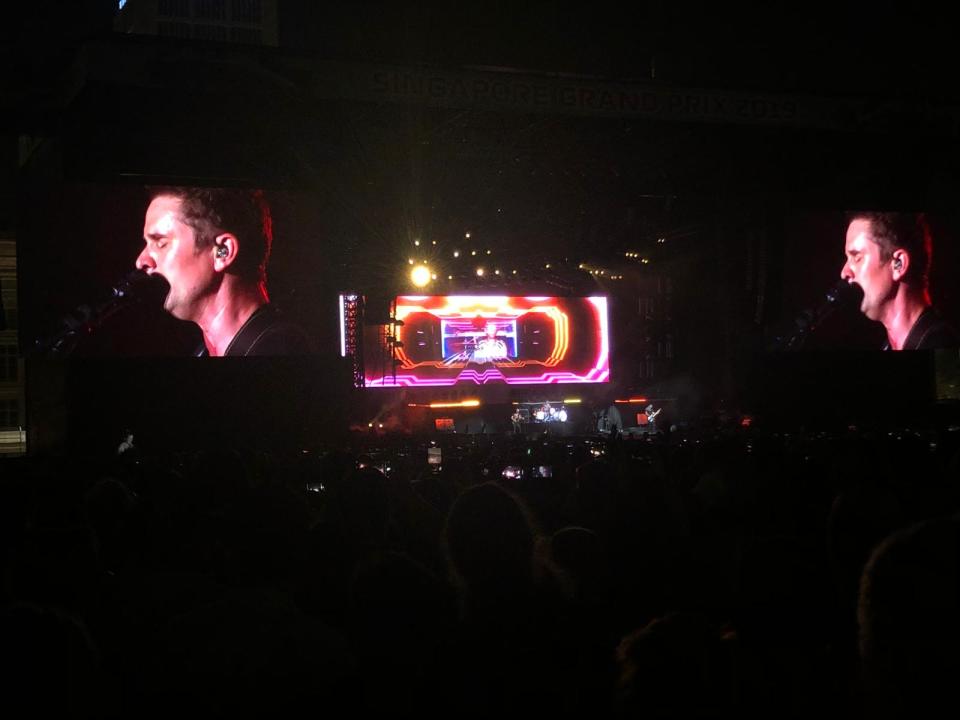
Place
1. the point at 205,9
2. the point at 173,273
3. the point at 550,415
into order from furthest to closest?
the point at 550,415 < the point at 173,273 < the point at 205,9

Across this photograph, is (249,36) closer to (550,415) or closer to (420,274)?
(420,274)

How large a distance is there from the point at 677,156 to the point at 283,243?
5680mm

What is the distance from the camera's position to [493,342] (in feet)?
65.3

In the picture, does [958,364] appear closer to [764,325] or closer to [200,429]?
[764,325]

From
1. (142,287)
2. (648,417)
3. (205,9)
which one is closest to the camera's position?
(142,287)

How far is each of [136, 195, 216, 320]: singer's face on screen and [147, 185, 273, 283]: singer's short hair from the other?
0.37ft

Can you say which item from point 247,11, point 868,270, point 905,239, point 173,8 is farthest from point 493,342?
point 173,8

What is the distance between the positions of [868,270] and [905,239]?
80cm

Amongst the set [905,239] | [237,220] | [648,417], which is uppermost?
[237,220]

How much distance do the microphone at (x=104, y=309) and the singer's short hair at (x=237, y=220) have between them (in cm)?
83

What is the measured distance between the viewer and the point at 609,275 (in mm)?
21500

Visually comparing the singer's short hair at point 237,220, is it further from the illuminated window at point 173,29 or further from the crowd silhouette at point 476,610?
the crowd silhouette at point 476,610

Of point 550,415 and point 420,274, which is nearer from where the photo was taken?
point 420,274

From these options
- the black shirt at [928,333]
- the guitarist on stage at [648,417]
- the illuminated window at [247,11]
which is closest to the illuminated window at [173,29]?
the illuminated window at [247,11]
